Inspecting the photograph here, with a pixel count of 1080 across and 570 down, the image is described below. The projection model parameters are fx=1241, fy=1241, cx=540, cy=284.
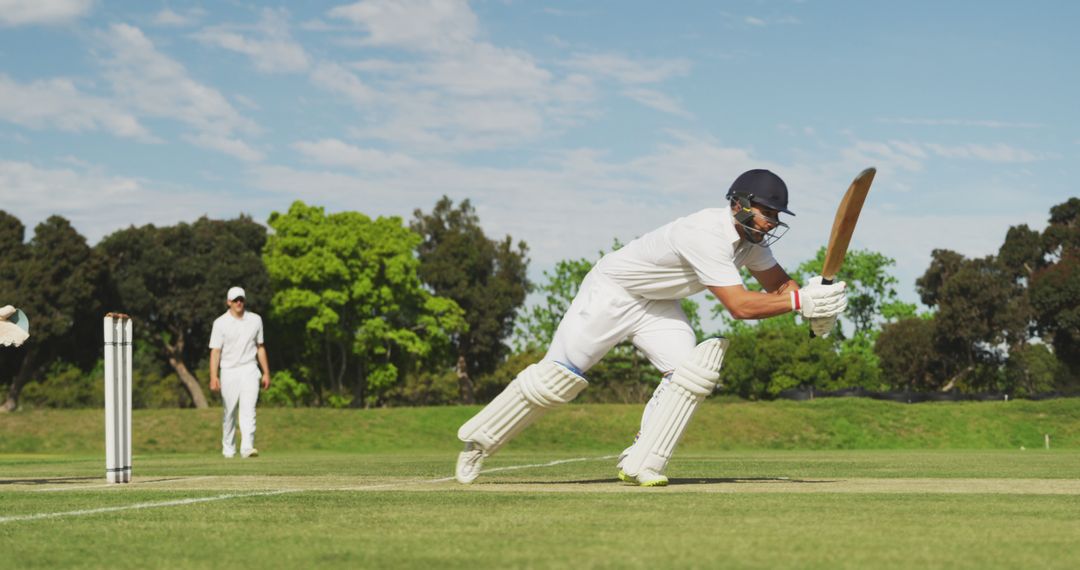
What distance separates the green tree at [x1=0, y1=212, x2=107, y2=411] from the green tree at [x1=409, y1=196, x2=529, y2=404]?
26107 millimetres

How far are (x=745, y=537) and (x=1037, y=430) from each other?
1133 inches

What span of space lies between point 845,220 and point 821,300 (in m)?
0.62

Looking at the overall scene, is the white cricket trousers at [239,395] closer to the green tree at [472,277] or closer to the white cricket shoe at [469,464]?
the white cricket shoe at [469,464]

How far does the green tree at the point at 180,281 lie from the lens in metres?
58.7

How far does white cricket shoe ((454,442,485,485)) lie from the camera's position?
800 cm

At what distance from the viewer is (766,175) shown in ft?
25.0

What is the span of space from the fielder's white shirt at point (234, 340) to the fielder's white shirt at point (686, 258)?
9.69 m

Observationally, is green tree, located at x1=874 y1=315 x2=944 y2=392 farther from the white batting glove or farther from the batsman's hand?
the batsman's hand

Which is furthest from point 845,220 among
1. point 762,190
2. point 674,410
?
point 674,410

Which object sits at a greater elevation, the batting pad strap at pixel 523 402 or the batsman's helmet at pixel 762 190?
the batsman's helmet at pixel 762 190

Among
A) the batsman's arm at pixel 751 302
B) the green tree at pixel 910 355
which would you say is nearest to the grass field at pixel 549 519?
the batsman's arm at pixel 751 302

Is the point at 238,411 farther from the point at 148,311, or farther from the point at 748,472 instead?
the point at 148,311

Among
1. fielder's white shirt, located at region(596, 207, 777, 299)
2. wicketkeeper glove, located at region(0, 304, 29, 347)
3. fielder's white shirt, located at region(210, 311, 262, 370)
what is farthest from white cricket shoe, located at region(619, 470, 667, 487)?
fielder's white shirt, located at region(210, 311, 262, 370)

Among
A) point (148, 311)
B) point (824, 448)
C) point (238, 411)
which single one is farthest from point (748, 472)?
point (148, 311)
